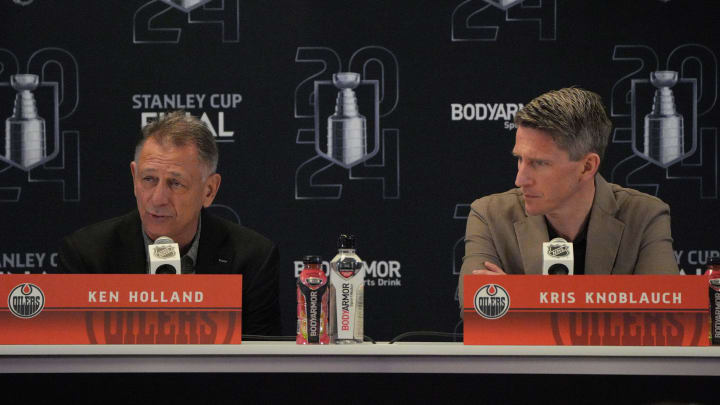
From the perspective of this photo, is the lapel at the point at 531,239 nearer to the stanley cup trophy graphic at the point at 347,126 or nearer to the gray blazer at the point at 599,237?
the gray blazer at the point at 599,237

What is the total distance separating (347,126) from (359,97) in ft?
0.41

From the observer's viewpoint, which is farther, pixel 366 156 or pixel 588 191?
pixel 366 156

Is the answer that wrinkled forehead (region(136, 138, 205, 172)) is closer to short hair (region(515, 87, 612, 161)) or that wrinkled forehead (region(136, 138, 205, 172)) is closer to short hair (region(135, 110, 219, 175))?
short hair (region(135, 110, 219, 175))

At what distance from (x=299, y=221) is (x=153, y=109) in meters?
0.73

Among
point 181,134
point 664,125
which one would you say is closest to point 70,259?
point 181,134

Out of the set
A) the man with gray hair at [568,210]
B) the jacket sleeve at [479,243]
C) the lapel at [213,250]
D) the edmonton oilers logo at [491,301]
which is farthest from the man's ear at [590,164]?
the lapel at [213,250]

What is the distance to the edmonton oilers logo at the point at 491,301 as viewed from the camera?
164 centimetres

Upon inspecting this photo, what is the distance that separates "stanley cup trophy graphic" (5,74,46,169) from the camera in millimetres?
3432

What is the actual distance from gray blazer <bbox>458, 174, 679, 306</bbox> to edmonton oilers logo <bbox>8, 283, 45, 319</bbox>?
3.53ft
